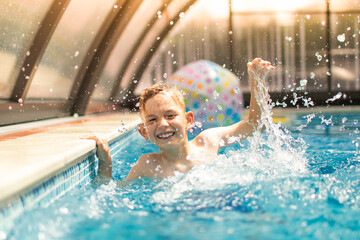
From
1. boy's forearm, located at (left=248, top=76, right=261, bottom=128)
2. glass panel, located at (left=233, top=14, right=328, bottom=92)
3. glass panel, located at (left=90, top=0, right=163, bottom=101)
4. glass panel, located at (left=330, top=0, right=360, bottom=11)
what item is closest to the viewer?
boy's forearm, located at (left=248, top=76, right=261, bottom=128)

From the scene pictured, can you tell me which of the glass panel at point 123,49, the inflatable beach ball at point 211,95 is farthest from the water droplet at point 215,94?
the glass panel at point 123,49

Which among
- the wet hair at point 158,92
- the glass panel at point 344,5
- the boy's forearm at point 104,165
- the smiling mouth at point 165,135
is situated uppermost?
the glass panel at point 344,5

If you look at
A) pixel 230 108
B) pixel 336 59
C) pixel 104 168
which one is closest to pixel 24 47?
pixel 230 108

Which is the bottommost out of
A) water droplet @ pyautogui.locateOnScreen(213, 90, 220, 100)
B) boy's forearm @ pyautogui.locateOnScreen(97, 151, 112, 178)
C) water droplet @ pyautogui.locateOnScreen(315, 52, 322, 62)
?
water droplet @ pyautogui.locateOnScreen(315, 52, 322, 62)

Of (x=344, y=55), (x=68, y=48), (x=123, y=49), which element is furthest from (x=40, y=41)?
(x=344, y=55)

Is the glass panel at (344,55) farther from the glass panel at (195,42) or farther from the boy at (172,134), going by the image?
the boy at (172,134)

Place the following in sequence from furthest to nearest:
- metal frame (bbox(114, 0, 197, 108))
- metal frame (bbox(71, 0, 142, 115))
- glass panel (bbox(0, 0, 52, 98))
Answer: metal frame (bbox(114, 0, 197, 108)) < metal frame (bbox(71, 0, 142, 115)) < glass panel (bbox(0, 0, 52, 98))

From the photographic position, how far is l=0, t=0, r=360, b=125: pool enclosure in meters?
6.49

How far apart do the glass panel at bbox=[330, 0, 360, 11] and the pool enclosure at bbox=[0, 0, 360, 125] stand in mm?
29

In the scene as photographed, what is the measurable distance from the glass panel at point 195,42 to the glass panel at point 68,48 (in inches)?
169

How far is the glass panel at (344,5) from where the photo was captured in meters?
11.7

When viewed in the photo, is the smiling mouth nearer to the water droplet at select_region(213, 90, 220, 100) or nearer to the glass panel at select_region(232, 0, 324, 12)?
the water droplet at select_region(213, 90, 220, 100)

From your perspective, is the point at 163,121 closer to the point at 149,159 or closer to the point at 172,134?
the point at 172,134

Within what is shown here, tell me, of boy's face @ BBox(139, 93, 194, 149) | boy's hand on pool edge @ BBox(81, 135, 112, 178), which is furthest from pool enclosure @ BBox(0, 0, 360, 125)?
boy's face @ BBox(139, 93, 194, 149)
